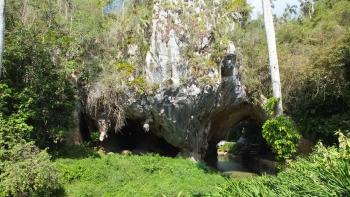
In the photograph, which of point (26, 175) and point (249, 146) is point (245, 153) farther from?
point (26, 175)

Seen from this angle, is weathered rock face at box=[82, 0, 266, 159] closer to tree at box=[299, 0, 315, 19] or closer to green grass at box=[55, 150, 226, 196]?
green grass at box=[55, 150, 226, 196]

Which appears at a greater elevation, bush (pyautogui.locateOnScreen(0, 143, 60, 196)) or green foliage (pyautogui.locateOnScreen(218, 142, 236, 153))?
green foliage (pyautogui.locateOnScreen(218, 142, 236, 153))

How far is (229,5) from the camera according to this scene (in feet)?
70.4

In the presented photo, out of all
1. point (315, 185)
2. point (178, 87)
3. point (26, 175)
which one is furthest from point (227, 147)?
point (315, 185)

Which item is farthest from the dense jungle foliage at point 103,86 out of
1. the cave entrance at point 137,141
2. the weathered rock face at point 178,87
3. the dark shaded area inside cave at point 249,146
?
the dark shaded area inside cave at point 249,146

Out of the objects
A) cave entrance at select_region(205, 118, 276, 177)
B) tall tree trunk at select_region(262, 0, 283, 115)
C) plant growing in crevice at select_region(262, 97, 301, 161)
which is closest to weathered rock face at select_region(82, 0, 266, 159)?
tall tree trunk at select_region(262, 0, 283, 115)

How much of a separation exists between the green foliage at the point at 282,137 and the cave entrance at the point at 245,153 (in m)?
8.45

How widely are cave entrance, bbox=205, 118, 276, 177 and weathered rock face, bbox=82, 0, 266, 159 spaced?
5996 millimetres

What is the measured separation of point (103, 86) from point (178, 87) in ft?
10.9

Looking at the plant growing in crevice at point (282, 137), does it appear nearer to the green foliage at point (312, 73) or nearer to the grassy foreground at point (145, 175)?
the grassy foreground at point (145, 175)

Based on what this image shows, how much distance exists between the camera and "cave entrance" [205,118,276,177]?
26703mm

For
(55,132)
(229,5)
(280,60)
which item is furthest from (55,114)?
(280,60)

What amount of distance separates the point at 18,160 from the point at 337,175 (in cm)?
943

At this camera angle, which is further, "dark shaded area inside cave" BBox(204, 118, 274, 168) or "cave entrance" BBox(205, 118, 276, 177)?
"dark shaded area inside cave" BBox(204, 118, 274, 168)
